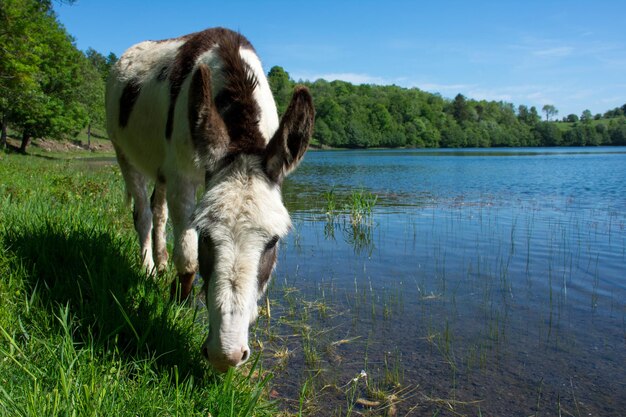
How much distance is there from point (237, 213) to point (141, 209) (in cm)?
354

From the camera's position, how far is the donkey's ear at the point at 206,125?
298 cm

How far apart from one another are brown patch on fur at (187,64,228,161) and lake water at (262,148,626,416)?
1134 mm

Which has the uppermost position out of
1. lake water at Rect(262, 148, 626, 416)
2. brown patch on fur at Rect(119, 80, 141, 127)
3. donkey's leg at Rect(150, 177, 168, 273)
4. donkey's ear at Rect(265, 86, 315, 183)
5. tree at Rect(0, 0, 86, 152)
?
tree at Rect(0, 0, 86, 152)

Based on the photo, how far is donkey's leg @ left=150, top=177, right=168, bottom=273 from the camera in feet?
17.5

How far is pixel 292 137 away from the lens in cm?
291

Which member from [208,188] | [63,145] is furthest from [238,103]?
[63,145]

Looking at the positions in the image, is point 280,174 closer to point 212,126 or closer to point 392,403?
point 212,126

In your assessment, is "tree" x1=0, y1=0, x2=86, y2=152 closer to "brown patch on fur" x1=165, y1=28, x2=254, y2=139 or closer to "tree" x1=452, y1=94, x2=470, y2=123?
"brown patch on fur" x1=165, y1=28, x2=254, y2=139

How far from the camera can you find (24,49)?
22719 millimetres

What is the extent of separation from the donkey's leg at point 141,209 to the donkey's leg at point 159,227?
0.19 meters

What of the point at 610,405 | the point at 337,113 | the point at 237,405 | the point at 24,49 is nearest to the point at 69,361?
the point at 237,405

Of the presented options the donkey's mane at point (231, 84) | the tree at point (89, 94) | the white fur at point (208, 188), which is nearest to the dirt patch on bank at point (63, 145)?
the tree at point (89, 94)

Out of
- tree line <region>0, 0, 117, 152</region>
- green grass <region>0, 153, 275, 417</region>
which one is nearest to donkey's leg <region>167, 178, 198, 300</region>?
green grass <region>0, 153, 275, 417</region>

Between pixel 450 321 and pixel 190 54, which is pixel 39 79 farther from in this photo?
pixel 450 321
